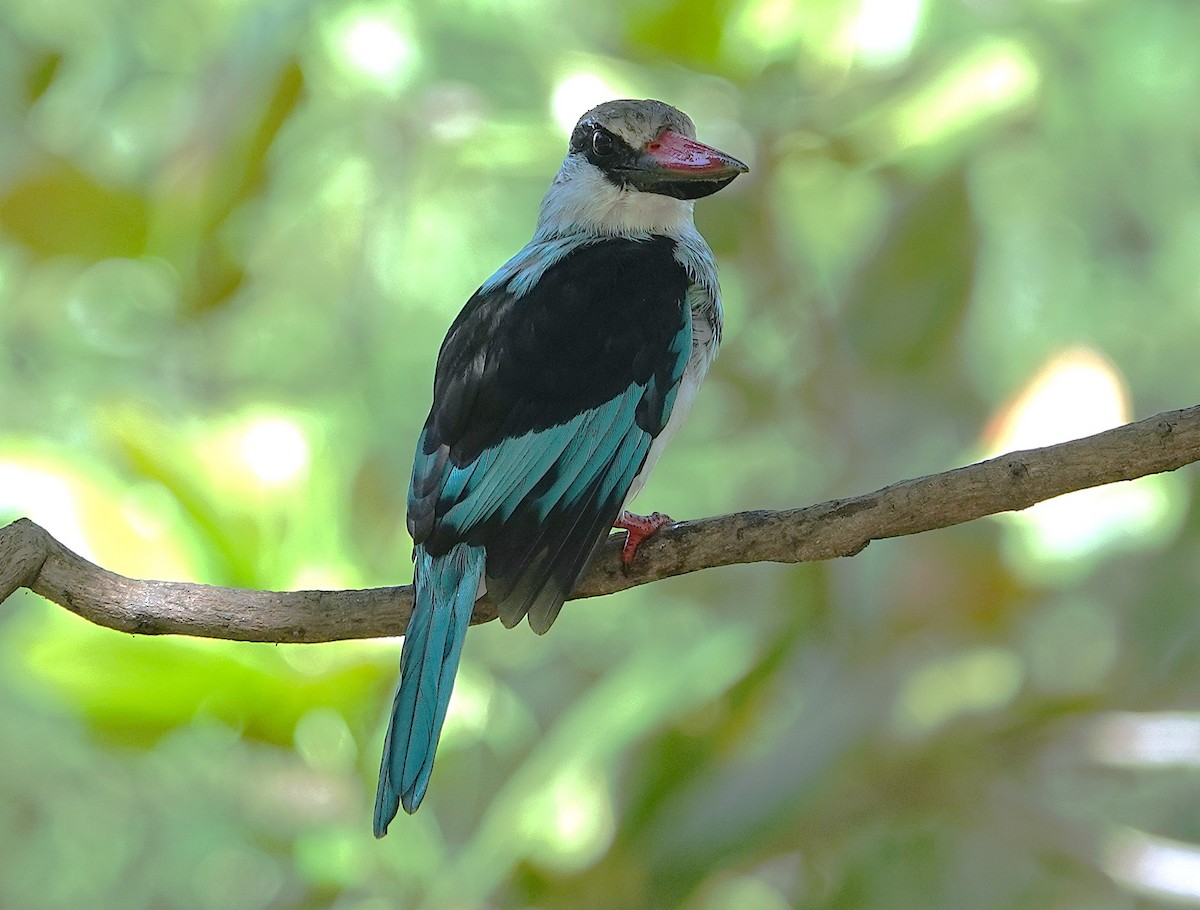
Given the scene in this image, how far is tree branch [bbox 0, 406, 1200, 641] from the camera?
5.85 feet

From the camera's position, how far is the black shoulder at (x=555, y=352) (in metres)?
2.27

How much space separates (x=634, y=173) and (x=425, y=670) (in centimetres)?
111

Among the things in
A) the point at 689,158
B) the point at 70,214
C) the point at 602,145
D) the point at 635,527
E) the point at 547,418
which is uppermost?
the point at 70,214

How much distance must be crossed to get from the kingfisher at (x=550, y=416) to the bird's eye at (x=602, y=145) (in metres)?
0.02

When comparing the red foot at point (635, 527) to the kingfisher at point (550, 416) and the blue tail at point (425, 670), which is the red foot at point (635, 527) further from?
the blue tail at point (425, 670)

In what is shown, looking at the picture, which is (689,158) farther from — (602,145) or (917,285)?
(917,285)

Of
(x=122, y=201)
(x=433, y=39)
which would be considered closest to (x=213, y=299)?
(x=122, y=201)

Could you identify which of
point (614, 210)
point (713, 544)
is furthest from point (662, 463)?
point (713, 544)

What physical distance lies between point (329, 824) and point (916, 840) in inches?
51.8

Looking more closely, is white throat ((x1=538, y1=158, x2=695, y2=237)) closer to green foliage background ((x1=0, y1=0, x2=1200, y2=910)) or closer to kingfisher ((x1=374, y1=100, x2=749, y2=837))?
kingfisher ((x1=374, y1=100, x2=749, y2=837))

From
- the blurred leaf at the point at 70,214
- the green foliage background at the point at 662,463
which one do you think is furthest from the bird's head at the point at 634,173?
the blurred leaf at the point at 70,214

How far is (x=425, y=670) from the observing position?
2.03 metres

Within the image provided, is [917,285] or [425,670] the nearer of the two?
[425,670]

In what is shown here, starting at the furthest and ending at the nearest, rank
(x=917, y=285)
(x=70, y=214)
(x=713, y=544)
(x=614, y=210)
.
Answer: (x=70, y=214) < (x=917, y=285) < (x=614, y=210) < (x=713, y=544)
